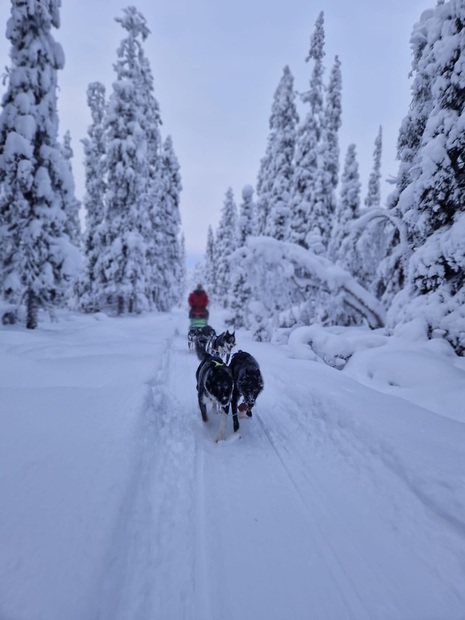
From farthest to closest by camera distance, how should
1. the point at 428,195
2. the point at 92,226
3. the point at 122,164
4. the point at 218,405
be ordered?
the point at 92,226 < the point at 122,164 < the point at 428,195 < the point at 218,405

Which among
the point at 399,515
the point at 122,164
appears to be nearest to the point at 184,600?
the point at 399,515

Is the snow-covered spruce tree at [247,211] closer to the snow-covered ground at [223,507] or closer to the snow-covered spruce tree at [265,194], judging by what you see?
the snow-covered spruce tree at [265,194]

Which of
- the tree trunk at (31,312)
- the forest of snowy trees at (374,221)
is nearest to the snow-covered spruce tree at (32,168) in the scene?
the tree trunk at (31,312)

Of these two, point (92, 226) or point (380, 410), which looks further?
point (92, 226)

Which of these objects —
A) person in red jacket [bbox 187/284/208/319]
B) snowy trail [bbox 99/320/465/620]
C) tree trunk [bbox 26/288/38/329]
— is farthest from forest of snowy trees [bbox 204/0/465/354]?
tree trunk [bbox 26/288/38/329]

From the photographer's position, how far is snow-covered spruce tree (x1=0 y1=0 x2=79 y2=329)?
10117 mm

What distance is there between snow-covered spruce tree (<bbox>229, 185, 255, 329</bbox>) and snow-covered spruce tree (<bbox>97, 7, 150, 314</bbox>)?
→ 6.75m

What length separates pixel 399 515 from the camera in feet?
8.97

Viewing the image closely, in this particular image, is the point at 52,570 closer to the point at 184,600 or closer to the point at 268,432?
the point at 184,600

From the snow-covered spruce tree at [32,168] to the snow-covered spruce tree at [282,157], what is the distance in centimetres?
1243

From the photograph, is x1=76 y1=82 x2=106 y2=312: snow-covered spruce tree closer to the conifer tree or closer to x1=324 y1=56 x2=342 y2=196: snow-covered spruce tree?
the conifer tree

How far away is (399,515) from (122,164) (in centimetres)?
2240

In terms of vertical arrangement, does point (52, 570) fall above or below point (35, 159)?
below

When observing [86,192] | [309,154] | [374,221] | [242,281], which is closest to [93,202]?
[86,192]
